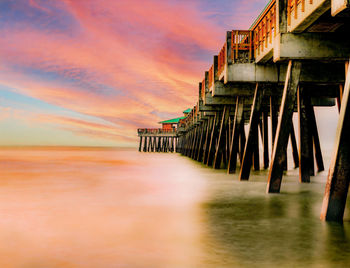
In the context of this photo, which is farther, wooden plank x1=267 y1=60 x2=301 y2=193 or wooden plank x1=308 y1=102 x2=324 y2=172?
wooden plank x1=308 y1=102 x2=324 y2=172

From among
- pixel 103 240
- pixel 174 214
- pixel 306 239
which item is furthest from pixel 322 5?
pixel 103 240

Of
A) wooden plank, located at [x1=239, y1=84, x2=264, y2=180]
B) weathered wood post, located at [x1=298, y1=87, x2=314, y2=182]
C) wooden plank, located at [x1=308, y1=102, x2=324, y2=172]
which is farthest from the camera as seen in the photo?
wooden plank, located at [x1=308, y1=102, x2=324, y2=172]

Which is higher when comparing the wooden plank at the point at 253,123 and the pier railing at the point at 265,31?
the pier railing at the point at 265,31

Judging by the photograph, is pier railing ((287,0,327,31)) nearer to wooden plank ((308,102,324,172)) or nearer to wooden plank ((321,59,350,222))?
wooden plank ((321,59,350,222))

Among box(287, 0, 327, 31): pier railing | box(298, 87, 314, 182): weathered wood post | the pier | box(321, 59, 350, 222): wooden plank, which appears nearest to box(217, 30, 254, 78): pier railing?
the pier

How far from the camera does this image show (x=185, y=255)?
14.9 feet

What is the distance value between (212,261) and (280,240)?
4.26 feet

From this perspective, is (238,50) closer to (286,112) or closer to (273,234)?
(286,112)

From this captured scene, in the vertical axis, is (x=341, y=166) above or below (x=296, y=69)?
below

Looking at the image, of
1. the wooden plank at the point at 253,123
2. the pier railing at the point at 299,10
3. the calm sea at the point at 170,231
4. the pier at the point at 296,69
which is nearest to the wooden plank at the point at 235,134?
the pier at the point at 296,69

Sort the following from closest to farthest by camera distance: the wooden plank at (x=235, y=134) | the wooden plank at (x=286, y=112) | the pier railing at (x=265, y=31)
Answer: the wooden plank at (x=286, y=112) → the pier railing at (x=265, y=31) → the wooden plank at (x=235, y=134)

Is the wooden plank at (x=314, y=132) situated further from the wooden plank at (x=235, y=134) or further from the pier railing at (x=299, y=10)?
the pier railing at (x=299, y=10)

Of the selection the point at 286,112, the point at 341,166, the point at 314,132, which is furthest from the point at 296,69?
the point at 314,132

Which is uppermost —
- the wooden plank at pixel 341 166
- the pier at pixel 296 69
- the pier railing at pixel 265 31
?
the pier railing at pixel 265 31
